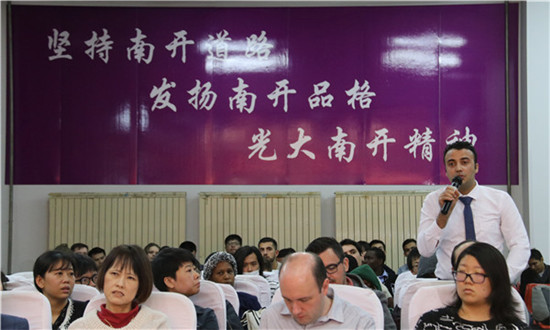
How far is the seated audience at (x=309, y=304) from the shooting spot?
2543 mm

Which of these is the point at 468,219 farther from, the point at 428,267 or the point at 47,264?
the point at 47,264

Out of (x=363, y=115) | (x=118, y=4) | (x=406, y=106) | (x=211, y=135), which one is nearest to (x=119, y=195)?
(x=211, y=135)

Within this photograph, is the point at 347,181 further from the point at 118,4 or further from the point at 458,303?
the point at 458,303

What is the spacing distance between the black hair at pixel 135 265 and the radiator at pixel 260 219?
6701mm

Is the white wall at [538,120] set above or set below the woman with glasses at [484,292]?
above

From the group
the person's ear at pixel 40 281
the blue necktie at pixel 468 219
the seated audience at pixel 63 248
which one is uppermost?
the blue necktie at pixel 468 219

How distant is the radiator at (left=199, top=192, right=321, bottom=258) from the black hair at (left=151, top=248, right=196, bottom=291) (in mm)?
6171

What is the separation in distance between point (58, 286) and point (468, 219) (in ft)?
7.13

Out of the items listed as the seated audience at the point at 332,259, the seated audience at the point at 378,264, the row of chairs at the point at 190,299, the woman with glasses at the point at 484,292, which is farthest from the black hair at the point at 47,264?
the seated audience at the point at 378,264

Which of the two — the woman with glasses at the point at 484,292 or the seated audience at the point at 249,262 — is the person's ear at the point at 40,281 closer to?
the woman with glasses at the point at 484,292

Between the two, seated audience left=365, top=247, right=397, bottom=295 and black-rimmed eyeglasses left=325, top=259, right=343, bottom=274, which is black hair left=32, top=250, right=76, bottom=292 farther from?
seated audience left=365, top=247, right=397, bottom=295

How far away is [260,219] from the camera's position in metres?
9.84

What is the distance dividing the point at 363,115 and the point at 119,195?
3.58 m

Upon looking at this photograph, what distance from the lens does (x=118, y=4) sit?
9.95 m
